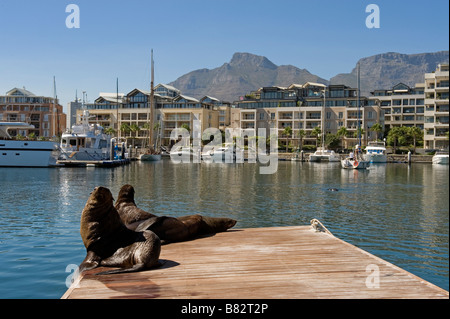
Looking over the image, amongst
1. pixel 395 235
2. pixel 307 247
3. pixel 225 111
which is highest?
pixel 225 111

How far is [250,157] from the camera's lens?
9612cm

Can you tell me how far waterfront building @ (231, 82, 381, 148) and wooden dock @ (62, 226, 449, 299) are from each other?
99963mm

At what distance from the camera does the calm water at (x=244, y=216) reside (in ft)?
39.3

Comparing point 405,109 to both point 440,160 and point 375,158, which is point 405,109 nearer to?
point 375,158

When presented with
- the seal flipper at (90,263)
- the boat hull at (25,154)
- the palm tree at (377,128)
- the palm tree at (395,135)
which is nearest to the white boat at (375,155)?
Answer: the palm tree at (395,135)

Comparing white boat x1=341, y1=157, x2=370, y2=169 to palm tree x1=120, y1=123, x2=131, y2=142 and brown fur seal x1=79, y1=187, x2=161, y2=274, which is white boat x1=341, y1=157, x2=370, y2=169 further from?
palm tree x1=120, y1=123, x2=131, y2=142

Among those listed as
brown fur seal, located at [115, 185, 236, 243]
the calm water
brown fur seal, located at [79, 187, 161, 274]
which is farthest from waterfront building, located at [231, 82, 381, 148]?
brown fur seal, located at [79, 187, 161, 274]

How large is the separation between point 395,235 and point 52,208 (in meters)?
15.5

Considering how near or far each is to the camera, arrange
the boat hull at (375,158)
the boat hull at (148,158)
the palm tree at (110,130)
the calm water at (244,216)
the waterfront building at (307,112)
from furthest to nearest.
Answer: the palm tree at (110,130), the waterfront building at (307,112), the boat hull at (375,158), the boat hull at (148,158), the calm water at (244,216)

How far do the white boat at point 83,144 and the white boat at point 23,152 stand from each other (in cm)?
522

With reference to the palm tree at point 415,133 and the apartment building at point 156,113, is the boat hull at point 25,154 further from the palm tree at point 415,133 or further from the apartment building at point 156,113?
the palm tree at point 415,133
